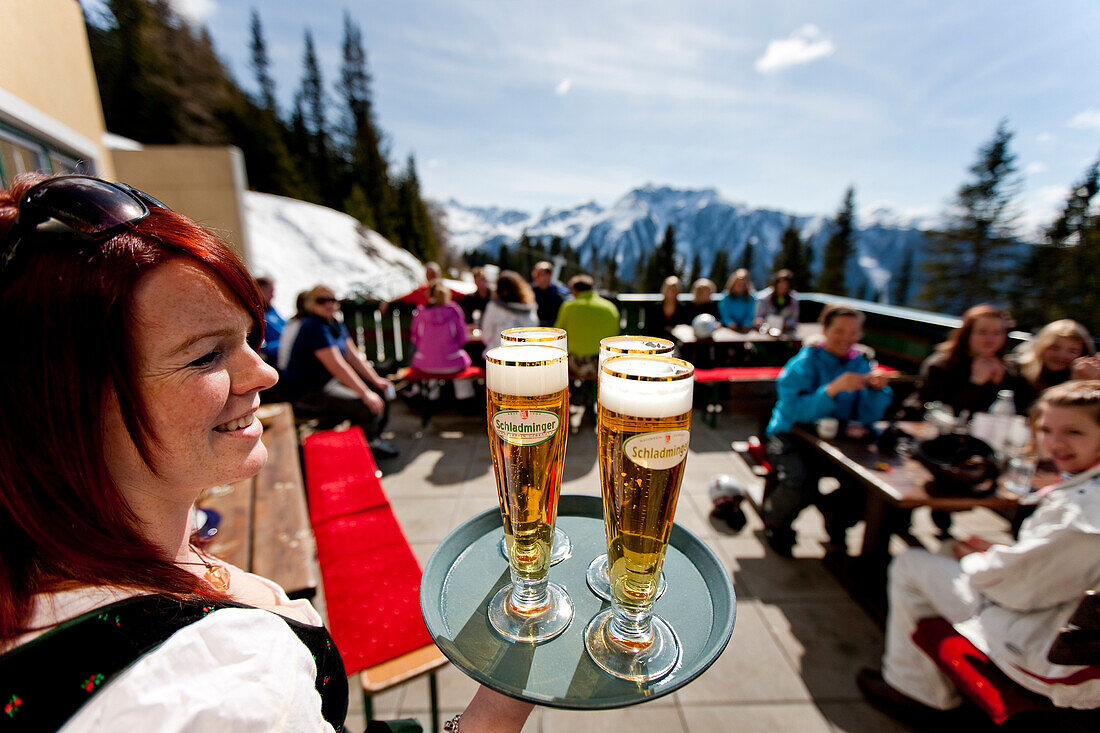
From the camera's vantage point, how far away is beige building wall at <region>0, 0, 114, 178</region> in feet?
4.97

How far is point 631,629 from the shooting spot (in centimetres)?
84

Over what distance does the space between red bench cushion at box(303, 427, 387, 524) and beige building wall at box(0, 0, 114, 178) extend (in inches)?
70.2

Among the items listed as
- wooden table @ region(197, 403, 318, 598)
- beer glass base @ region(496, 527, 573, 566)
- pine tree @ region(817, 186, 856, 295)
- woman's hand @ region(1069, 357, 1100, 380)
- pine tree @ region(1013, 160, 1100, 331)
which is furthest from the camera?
pine tree @ region(817, 186, 856, 295)

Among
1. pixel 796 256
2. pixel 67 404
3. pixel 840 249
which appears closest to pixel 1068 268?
pixel 840 249

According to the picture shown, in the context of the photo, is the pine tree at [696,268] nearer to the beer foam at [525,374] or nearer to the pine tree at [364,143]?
the pine tree at [364,143]

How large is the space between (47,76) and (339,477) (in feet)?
9.16

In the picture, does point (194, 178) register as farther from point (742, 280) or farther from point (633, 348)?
point (633, 348)

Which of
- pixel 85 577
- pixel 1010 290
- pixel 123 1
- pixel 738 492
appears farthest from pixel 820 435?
pixel 1010 290

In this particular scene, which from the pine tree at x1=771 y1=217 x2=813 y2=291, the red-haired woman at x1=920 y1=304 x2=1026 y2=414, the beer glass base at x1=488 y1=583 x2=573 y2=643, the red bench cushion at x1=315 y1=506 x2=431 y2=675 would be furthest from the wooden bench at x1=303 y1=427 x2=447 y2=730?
the pine tree at x1=771 y1=217 x2=813 y2=291

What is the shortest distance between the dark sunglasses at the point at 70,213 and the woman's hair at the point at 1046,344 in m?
4.97

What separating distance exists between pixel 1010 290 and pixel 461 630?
151ft

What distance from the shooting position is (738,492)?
3625 millimetres

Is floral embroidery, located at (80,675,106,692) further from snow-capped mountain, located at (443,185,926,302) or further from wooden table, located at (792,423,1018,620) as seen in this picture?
snow-capped mountain, located at (443,185,926,302)

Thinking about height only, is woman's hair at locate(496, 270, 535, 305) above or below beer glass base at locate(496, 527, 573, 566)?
above
